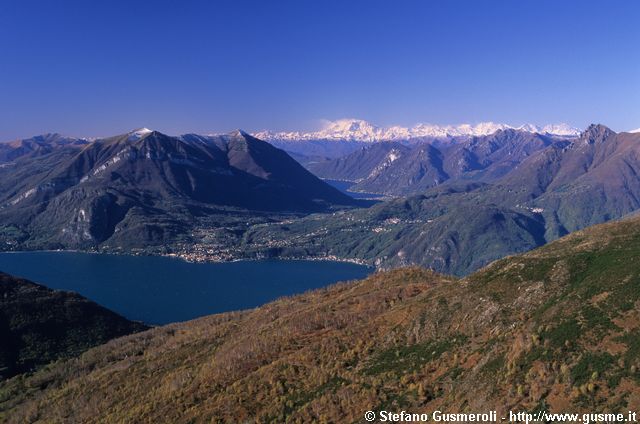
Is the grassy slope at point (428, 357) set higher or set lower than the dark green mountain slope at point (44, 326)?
higher

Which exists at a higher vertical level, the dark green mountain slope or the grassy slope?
the grassy slope

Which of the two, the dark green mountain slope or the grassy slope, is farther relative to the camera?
the dark green mountain slope

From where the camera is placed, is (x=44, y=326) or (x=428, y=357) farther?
(x=44, y=326)

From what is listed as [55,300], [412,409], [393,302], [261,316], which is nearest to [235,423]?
[412,409]

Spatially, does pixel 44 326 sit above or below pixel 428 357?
below

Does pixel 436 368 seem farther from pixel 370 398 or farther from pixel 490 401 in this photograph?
pixel 490 401
